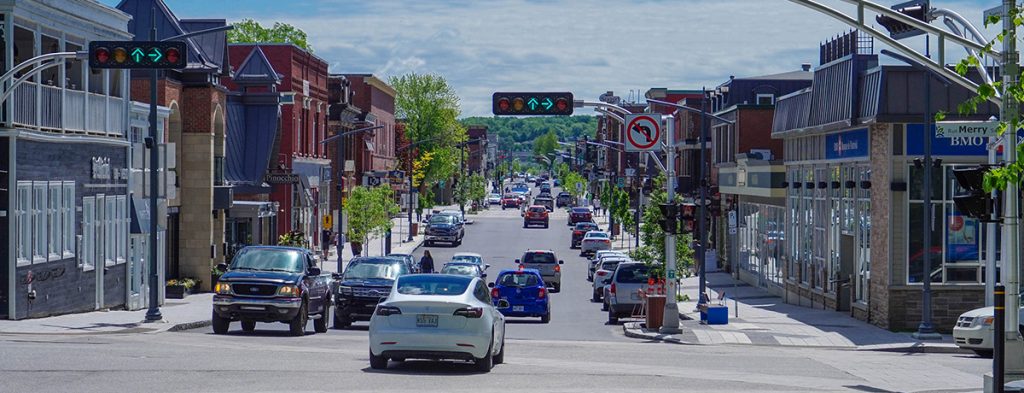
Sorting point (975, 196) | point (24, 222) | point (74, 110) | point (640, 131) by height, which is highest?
point (74, 110)

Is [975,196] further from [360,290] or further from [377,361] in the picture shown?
[360,290]

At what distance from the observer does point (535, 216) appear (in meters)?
103

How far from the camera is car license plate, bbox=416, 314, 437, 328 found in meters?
19.3

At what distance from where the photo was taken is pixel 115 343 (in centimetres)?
2392

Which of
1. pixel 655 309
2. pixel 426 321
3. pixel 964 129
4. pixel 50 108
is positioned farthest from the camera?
pixel 655 309

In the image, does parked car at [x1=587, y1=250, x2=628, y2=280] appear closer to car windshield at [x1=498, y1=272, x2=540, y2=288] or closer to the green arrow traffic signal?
car windshield at [x1=498, y1=272, x2=540, y2=288]

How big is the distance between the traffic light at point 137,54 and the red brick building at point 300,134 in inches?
1232

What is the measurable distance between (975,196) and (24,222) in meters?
20.6

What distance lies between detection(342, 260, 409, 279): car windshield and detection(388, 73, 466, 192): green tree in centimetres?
9125

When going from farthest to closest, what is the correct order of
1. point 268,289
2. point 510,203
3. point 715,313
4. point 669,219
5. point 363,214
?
point 510,203
point 363,214
point 715,313
point 669,219
point 268,289

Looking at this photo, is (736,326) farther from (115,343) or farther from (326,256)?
(326,256)

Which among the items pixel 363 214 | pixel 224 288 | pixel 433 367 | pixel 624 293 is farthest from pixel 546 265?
pixel 433 367

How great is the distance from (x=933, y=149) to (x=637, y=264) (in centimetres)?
932

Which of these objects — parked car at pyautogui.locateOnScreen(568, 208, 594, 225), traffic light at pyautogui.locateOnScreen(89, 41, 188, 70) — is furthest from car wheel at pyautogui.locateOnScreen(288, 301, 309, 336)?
parked car at pyautogui.locateOnScreen(568, 208, 594, 225)
